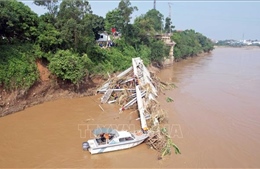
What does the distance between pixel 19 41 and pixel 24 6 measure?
2.63 m

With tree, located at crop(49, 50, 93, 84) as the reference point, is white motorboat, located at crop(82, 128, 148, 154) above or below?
below

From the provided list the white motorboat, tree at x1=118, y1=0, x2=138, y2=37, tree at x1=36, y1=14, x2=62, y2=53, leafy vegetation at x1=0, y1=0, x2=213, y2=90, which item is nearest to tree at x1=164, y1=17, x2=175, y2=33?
tree at x1=118, y1=0, x2=138, y2=37

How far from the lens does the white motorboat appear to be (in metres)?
10.9

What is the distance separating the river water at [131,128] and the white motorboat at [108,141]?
29 centimetres

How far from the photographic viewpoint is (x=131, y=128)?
47.1 feet

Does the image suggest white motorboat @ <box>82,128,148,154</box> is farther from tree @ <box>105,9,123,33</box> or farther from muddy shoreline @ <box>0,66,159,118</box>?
tree @ <box>105,9,123,33</box>

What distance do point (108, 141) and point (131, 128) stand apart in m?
3.38

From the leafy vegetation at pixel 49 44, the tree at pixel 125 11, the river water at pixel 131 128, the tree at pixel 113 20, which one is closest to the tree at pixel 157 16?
the tree at pixel 113 20

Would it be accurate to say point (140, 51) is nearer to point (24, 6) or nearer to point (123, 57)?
point (123, 57)

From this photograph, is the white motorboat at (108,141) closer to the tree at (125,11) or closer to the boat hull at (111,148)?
the boat hull at (111,148)

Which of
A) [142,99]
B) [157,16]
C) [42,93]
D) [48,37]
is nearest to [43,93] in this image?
[42,93]

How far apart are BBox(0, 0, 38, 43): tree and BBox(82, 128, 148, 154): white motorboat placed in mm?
10069

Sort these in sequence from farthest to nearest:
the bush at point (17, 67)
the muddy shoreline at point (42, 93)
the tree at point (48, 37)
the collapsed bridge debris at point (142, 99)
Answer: the tree at point (48, 37) < the bush at point (17, 67) < the muddy shoreline at point (42, 93) < the collapsed bridge debris at point (142, 99)

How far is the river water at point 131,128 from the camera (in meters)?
10.8
